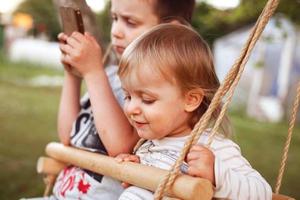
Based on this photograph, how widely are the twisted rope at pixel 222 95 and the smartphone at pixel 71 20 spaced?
650 mm

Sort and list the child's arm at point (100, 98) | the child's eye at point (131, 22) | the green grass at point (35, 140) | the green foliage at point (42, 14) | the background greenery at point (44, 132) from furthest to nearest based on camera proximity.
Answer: the green foliage at point (42, 14)
the green grass at point (35, 140)
the background greenery at point (44, 132)
the child's eye at point (131, 22)
the child's arm at point (100, 98)

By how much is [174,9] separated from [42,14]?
21.6 m

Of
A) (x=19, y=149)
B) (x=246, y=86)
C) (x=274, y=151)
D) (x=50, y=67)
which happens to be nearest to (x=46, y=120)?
(x=19, y=149)

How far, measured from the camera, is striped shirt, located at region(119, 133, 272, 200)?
1.39 meters

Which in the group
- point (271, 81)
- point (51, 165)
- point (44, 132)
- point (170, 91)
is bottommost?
point (271, 81)

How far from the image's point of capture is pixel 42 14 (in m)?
22.9

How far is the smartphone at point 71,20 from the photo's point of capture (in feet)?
5.96

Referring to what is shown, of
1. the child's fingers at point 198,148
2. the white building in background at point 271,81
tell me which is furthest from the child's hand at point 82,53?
the white building in background at point 271,81

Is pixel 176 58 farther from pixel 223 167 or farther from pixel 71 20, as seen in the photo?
pixel 71 20

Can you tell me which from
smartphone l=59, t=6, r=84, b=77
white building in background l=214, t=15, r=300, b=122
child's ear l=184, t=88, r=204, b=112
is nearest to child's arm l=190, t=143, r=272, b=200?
child's ear l=184, t=88, r=204, b=112

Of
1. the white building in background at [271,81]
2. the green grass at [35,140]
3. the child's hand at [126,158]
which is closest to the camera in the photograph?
the child's hand at [126,158]

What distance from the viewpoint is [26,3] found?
24.7 metres

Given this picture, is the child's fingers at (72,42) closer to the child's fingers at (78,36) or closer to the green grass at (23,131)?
the child's fingers at (78,36)

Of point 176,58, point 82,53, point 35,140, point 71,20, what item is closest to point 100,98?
point 82,53
